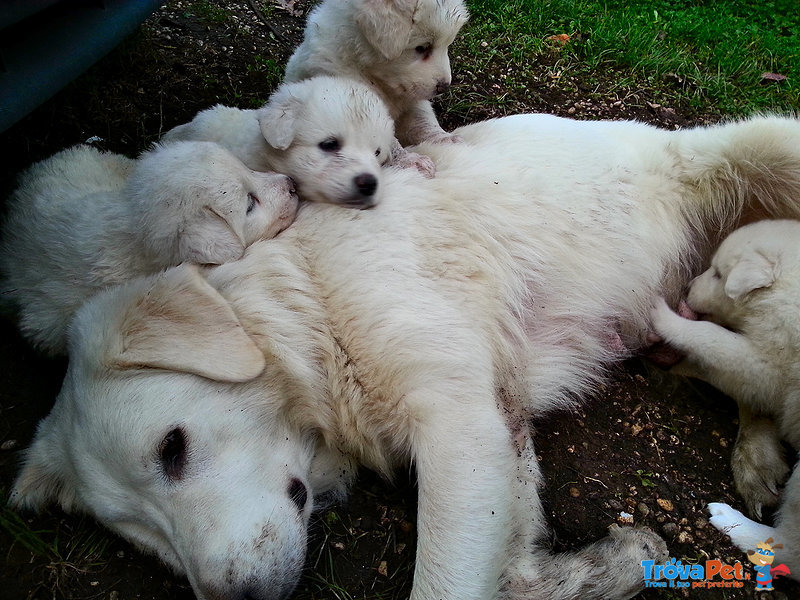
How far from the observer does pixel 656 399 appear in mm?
3414

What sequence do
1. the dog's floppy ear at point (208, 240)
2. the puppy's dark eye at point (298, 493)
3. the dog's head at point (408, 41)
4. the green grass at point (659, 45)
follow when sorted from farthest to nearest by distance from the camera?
the green grass at point (659, 45), the dog's head at point (408, 41), the dog's floppy ear at point (208, 240), the puppy's dark eye at point (298, 493)

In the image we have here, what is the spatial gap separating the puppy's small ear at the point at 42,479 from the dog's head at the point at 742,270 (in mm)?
3099

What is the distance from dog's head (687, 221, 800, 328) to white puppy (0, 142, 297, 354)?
2160 mm

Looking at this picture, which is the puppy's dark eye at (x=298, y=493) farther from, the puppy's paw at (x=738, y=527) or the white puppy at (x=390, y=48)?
the white puppy at (x=390, y=48)

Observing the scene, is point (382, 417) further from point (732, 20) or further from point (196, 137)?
point (732, 20)

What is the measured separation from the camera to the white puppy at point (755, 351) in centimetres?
298

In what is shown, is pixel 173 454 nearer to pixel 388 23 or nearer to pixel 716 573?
pixel 716 573

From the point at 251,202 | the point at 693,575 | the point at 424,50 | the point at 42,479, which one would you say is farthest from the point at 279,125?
the point at 693,575

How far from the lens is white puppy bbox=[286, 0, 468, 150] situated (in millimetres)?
3609

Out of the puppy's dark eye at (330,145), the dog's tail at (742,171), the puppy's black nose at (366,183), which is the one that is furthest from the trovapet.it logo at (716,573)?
the puppy's dark eye at (330,145)

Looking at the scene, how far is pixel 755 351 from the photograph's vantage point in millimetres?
3107

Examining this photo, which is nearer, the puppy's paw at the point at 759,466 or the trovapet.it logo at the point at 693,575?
the trovapet.it logo at the point at 693,575

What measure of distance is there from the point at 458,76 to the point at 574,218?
2.49m

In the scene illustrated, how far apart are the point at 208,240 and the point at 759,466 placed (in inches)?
107
